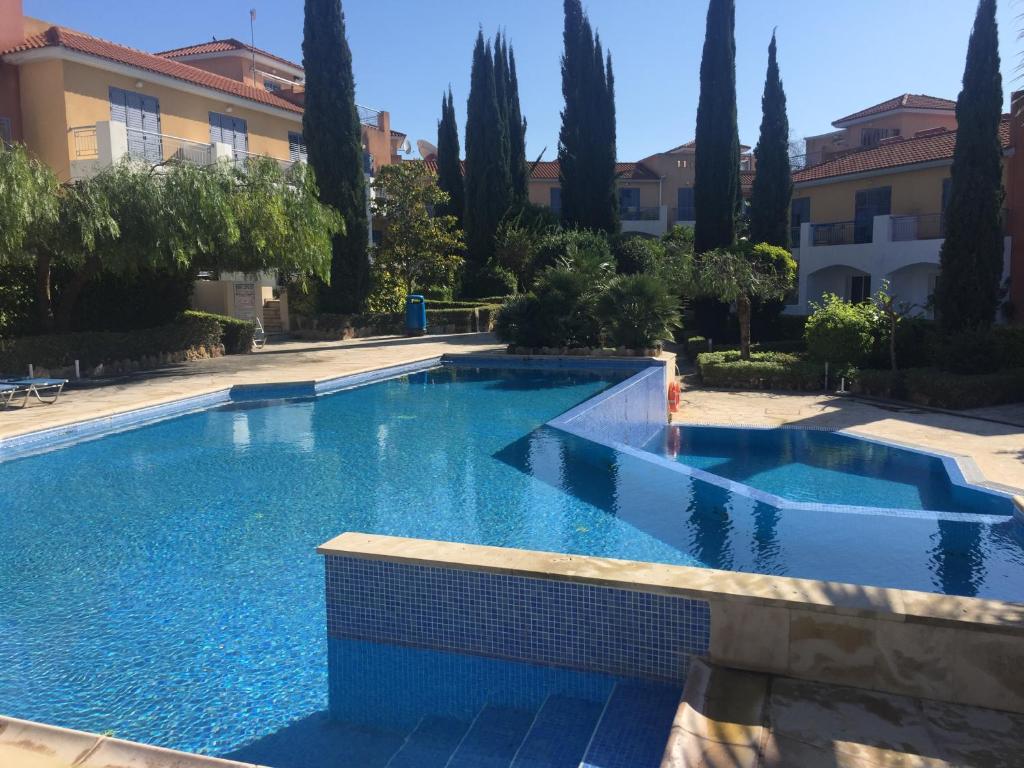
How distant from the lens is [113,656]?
5.29 meters

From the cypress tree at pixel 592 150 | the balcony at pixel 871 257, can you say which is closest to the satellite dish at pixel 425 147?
the cypress tree at pixel 592 150

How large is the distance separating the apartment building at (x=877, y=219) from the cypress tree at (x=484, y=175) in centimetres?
1216

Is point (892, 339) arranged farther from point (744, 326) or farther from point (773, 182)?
point (773, 182)

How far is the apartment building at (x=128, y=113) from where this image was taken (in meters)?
21.8

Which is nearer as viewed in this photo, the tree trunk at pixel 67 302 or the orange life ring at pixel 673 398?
the orange life ring at pixel 673 398

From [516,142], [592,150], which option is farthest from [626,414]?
[516,142]

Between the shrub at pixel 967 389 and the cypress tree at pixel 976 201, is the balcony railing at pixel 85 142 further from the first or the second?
the cypress tree at pixel 976 201

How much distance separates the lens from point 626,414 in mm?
13430

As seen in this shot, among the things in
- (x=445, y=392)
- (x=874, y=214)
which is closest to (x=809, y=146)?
(x=874, y=214)

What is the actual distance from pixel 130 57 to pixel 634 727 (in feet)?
83.8

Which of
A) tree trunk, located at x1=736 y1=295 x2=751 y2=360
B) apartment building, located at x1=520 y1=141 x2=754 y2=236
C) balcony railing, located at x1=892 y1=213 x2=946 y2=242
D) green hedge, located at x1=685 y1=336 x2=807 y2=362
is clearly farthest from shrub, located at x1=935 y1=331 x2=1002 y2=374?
apartment building, located at x1=520 y1=141 x2=754 y2=236

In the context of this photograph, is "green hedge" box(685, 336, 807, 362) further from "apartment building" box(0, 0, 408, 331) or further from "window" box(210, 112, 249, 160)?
"window" box(210, 112, 249, 160)

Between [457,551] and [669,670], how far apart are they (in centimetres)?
143

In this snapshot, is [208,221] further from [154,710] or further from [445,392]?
[154,710]
